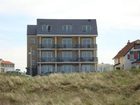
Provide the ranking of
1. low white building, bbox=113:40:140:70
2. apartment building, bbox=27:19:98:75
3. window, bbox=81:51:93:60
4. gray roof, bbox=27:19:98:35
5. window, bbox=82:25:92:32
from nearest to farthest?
apartment building, bbox=27:19:98:75 → low white building, bbox=113:40:140:70 → window, bbox=81:51:93:60 → gray roof, bbox=27:19:98:35 → window, bbox=82:25:92:32

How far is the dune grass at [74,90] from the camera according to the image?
22719 mm

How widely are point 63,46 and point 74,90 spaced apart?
45.0 metres

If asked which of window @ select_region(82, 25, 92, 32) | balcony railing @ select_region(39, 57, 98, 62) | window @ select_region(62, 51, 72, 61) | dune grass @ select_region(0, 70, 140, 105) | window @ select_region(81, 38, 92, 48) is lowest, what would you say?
dune grass @ select_region(0, 70, 140, 105)

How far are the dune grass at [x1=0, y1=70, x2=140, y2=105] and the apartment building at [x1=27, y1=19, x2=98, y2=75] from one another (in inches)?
1531

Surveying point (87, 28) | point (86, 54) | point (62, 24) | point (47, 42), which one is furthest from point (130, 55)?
point (47, 42)

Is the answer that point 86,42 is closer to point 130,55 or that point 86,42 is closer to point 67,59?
point 67,59

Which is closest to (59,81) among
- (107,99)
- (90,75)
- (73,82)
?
(73,82)

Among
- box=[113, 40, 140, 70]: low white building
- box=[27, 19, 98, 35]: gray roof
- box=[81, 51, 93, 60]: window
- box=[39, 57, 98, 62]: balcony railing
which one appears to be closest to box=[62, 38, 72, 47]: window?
box=[27, 19, 98, 35]: gray roof

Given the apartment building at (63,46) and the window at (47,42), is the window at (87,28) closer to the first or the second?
the apartment building at (63,46)

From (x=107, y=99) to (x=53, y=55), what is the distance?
48166 mm

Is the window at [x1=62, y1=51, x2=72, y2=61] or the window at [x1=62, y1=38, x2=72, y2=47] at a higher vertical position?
the window at [x1=62, y1=38, x2=72, y2=47]

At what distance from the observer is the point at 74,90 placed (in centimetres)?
2648

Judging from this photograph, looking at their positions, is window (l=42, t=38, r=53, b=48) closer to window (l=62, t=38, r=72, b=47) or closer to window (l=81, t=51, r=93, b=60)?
window (l=62, t=38, r=72, b=47)

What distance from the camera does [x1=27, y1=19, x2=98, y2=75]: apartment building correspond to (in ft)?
229
